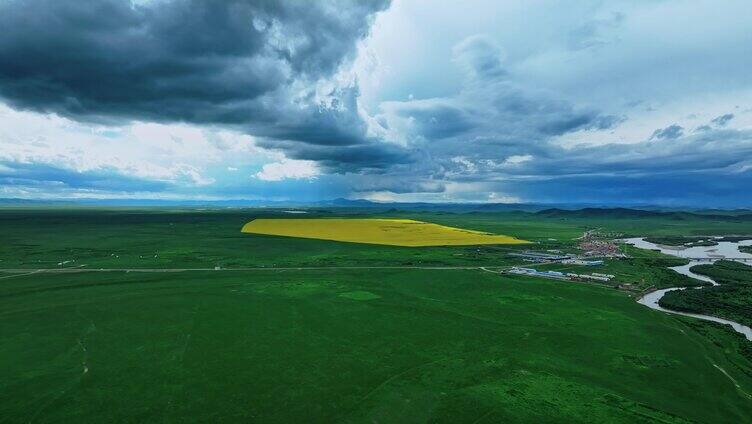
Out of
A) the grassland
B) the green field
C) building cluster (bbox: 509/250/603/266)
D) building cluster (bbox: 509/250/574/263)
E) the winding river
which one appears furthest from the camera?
building cluster (bbox: 509/250/574/263)

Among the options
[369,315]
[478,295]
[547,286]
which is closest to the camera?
[369,315]

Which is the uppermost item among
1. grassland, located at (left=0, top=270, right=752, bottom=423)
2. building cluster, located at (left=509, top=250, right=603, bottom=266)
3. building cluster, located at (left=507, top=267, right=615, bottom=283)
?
building cluster, located at (left=509, top=250, right=603, bottom=266)

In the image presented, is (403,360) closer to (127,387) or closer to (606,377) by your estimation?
(606,377)

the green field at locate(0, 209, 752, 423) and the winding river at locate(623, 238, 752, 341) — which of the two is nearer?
the green field at locate(0, 209, 752, 423)

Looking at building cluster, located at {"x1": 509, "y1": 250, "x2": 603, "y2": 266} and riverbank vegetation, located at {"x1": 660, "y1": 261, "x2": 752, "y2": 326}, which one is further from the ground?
building cluster, located at {"x1": 509, "y1": 250, "x2": 603, "y2": 266}

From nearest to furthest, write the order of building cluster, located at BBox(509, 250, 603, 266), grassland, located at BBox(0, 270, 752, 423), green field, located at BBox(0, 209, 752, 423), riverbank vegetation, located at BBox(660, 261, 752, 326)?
grassland, located at BBox(0, 270, 752, 423)
green field, located at BBox(0, 209, 752, 423)
riverbank vegetation, located at BBox(660, 261, 752, 326)
building cluster, located at BBox(509, 250, 603, 266)

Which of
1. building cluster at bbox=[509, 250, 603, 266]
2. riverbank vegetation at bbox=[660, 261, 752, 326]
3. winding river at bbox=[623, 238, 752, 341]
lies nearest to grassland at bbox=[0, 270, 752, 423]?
winding river at bbox=[623, 238, 752, 341]

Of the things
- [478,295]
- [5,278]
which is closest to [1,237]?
[5,278]

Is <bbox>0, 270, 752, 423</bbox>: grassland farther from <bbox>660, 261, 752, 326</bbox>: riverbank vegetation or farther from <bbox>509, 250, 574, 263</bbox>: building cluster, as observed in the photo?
<bbox>509, 250, 574, 263</bbox>: building cluster

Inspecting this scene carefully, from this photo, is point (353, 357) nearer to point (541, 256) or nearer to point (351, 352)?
point (351, 352)
